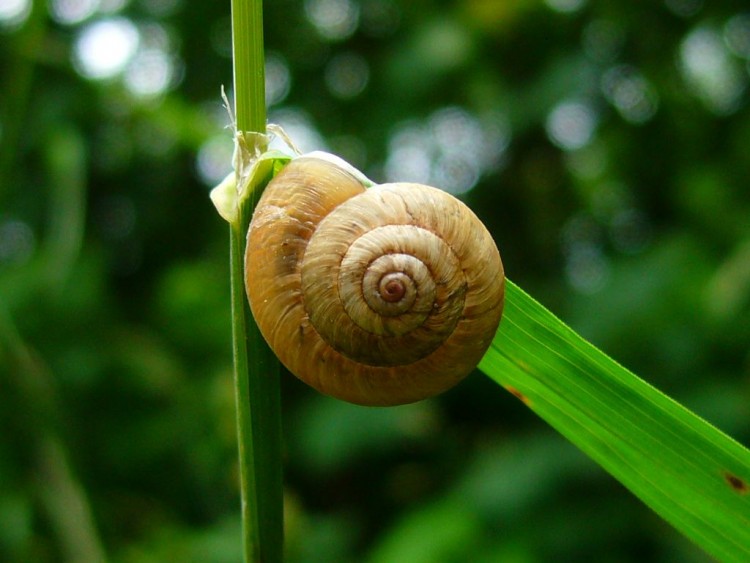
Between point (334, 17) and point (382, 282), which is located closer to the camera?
point (382, 282)

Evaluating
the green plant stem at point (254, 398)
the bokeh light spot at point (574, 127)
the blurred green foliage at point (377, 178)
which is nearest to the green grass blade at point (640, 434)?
the green plant stem at point (254, 398)

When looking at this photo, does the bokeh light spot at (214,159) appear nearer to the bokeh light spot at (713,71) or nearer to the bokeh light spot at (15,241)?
the bokeh light spot at (15,241)

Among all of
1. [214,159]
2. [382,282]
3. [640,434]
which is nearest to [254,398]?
[382,282]

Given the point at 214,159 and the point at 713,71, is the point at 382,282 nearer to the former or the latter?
the point at 214,159

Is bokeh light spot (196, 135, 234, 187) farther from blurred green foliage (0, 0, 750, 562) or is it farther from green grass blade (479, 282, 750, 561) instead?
green grass blade (479, 282, 750, 561)

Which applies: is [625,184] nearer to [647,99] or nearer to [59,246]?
[647,99]
